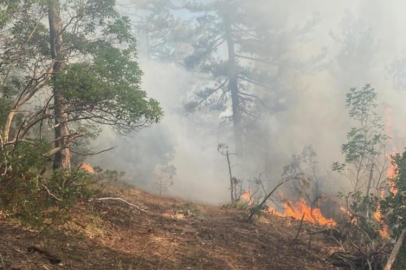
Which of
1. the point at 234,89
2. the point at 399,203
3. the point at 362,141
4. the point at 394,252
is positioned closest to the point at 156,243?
the point at 394,252

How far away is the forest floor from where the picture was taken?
5609 mm

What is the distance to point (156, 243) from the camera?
7801 millimetres

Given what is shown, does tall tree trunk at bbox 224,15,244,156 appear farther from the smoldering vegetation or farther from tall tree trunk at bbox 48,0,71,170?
tall tree trunk at bbox 48,0,71,170

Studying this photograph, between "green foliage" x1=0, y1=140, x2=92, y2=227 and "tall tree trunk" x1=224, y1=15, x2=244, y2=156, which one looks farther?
"tall tree trunk" x1=224, y1=15, x2=244, y2=156

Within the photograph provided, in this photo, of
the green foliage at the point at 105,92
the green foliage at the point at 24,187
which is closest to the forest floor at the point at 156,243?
the green foliage at the point at 24,187

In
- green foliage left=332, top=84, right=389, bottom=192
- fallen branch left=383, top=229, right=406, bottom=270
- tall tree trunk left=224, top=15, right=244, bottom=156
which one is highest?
tall tree trunk left=224, top=15, right=244, bottom=156

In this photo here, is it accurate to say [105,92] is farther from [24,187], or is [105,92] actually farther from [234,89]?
[234,89]

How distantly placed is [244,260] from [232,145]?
1319 inches

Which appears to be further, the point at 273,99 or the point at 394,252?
the point at 273,99

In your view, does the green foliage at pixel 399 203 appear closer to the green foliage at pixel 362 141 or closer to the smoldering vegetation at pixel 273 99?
the green foliage at pixel 362 141

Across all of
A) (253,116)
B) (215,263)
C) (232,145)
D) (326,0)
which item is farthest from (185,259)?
(326,0)

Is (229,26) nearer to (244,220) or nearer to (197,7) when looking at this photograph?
(197,7)

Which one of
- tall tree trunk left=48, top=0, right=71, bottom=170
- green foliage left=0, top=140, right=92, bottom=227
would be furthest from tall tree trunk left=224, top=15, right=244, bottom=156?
green foliage left=0, top=140, right=92, bottom=227

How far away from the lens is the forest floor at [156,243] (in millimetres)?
5609
